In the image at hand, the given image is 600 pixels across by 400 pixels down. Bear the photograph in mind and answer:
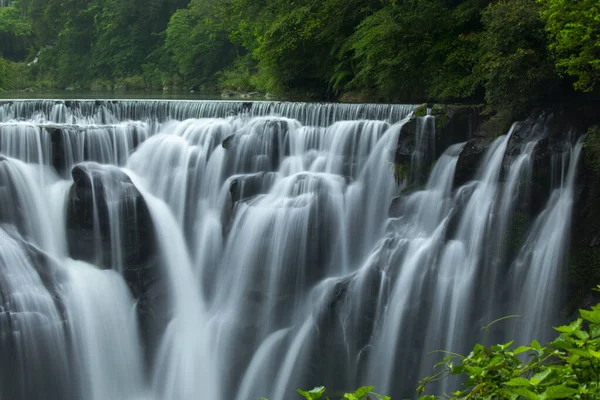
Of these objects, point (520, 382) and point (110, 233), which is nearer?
point (520, 382)

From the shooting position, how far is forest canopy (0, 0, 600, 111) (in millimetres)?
12016

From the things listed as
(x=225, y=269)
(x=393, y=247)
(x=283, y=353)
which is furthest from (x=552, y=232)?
(x=225, y=269)

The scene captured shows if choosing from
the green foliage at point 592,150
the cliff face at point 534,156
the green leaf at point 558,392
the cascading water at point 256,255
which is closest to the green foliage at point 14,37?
the cascading water at point 256,255

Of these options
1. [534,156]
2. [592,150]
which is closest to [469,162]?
[534,156]

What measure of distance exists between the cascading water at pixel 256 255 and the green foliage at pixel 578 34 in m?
1.35

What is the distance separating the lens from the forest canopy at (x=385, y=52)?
39.4 feet

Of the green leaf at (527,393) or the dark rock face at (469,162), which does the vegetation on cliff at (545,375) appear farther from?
the dark rock face at (469,162)

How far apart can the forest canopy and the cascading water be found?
1588mm

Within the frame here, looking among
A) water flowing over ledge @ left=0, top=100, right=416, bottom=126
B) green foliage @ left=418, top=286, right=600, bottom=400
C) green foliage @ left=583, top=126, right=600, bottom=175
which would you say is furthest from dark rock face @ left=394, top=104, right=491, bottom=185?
green foliage @ left=418, top=286, right=600, bottom=400

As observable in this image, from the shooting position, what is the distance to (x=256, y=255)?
42.9 feet

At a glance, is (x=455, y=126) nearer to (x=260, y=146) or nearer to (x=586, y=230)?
(x=586, y=230)

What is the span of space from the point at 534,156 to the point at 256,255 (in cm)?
586

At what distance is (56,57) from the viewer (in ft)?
177

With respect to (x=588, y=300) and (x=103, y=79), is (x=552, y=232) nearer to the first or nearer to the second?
(x=588, y=300)
